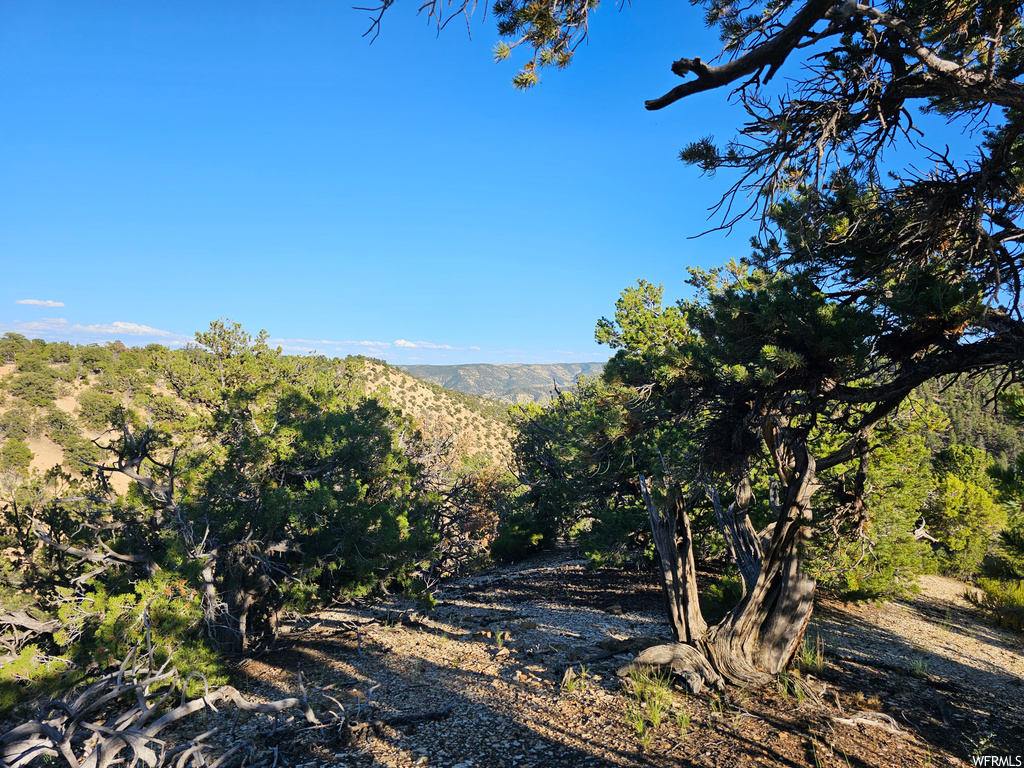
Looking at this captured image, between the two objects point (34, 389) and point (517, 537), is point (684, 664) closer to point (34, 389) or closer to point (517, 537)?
point (517, 537)

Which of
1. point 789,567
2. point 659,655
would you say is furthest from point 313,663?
point 789,567

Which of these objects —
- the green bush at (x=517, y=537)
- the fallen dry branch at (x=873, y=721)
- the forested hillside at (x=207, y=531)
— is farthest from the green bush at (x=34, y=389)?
the fallen dry branch at (x=873, y=721)

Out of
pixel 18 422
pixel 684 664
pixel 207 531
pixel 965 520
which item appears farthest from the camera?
pixel 18 422

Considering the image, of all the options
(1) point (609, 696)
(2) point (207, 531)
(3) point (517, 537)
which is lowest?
(3) point (517, 537)

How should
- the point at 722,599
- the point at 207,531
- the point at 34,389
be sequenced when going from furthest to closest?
the point at 34,389, the point at 722,599, the point at 207,531

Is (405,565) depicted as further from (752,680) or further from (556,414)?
(556,414)

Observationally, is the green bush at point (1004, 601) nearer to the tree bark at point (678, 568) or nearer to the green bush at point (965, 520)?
the green bush at point (965, 520)

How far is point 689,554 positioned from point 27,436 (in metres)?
36.7

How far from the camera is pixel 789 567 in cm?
600

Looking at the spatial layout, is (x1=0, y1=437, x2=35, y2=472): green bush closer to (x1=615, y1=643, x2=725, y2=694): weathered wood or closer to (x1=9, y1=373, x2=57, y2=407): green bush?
(x1=615, y1=643, x2=725, y2=694): weathered wood

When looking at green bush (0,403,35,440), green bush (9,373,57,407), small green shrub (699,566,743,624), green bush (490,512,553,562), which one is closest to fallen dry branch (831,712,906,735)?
small green shrub (699,566,743,624)

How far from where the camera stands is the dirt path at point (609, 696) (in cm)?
475

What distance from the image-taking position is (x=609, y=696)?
6094 millimetres

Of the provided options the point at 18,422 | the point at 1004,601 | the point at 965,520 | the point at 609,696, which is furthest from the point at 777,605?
the point at 18,422
